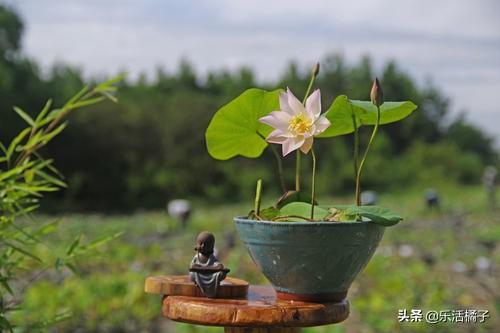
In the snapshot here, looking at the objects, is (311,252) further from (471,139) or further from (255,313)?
(471,139)

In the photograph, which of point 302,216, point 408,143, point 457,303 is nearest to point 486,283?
point 457,303

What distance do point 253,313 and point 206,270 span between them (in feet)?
0.50

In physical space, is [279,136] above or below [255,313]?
above

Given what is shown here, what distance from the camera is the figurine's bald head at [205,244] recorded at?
1459mm

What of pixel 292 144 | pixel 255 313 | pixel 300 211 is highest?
pixel 292 144

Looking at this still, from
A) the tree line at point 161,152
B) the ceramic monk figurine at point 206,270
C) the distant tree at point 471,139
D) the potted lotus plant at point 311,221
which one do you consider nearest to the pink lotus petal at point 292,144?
the potted lotus plant at point 311,221

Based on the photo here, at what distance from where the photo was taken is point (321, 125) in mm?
1390

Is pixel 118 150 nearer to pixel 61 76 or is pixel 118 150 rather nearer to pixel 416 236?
pixel 61 76

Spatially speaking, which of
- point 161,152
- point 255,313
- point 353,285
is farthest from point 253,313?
point 161,152

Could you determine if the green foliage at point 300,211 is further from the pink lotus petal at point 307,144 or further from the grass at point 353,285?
the grass at point 353,285

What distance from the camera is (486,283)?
539cm

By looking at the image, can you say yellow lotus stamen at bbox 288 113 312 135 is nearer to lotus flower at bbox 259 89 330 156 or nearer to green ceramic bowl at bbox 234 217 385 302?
lotus flower at bbox 259 89 330 156

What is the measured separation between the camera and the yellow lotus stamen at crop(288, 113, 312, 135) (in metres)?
1.40

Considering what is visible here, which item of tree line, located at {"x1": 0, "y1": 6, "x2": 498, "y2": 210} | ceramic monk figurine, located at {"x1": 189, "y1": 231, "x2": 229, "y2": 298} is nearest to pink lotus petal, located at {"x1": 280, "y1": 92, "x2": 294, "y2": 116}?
ceramic monk figurine, located at {"x1": 189, "y1": 231, "x2": 229, "y2": 298}
